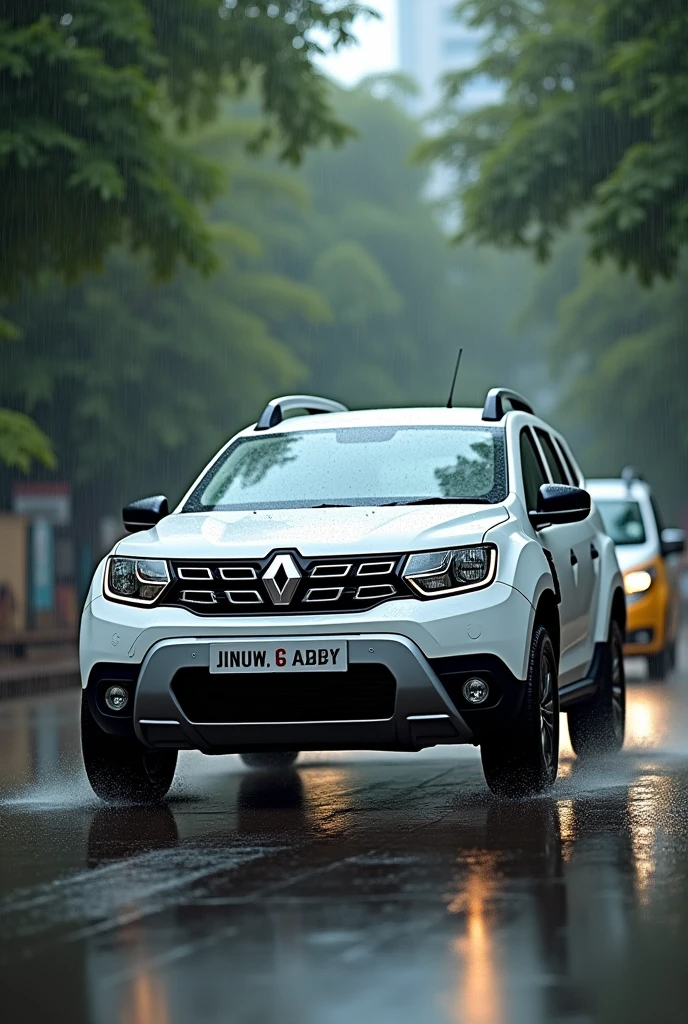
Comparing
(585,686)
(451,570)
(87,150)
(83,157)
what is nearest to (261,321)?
(87,150)

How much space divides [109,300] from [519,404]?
23.3 meters

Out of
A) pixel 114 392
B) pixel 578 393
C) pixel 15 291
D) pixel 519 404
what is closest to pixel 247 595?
pixel 519 404

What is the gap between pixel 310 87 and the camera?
79.2 ft

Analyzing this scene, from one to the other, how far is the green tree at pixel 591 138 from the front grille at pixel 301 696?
40.1 ft

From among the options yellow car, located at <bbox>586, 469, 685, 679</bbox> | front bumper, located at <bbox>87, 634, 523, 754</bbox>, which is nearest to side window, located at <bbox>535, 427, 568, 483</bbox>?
front bumper, located at <bbox>87, 634, 523, 754</bbox>

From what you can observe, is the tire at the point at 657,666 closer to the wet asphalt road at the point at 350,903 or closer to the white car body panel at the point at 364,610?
the wet asphalt road at the point at 350,903

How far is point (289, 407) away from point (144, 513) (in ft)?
5.31

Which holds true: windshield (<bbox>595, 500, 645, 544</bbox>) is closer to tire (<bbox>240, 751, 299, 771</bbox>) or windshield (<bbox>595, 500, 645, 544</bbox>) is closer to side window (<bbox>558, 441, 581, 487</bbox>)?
side window (<bbox>558, 441, 581, 487</bbox>)

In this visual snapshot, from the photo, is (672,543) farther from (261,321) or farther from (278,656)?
(261,321)

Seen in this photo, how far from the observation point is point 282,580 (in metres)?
8.87

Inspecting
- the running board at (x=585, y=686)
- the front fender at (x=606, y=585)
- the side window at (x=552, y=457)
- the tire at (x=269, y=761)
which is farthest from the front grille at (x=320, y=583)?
the tire at (x=269, y=761)

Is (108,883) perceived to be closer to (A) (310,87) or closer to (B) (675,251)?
(B) (675,251)

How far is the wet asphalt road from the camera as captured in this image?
5.12 meters

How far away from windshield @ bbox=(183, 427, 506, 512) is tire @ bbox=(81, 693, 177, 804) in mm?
1212
